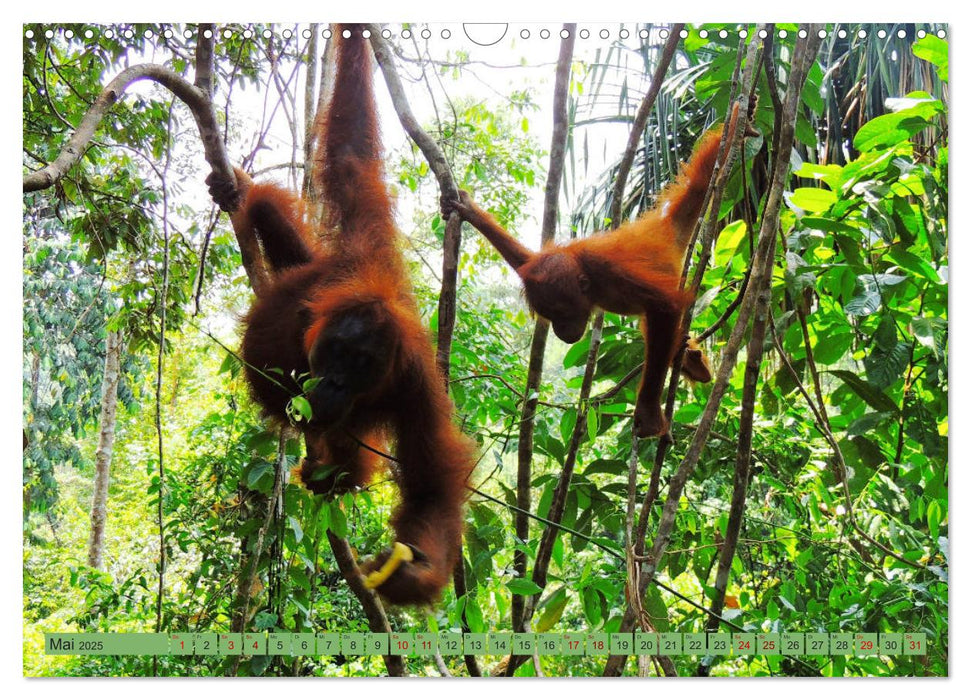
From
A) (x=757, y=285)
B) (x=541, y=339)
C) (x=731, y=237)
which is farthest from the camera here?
(x=541, y=339)

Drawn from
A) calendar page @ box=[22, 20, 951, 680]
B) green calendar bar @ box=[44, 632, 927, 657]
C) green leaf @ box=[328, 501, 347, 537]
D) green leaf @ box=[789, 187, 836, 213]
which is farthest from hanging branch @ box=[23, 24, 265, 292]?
green leaf @ box=[789, 187, 836, 213]

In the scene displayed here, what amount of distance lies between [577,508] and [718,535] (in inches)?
16.1

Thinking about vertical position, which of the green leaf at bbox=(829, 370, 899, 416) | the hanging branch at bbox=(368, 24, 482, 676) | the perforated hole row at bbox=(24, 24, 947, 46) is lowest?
the green leaf at bbox=(829, 370, 899, 416)

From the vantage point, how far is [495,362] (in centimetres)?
291

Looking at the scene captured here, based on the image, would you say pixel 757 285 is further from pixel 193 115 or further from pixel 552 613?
pixel 193 115

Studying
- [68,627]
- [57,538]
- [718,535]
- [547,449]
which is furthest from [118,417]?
[718,535]

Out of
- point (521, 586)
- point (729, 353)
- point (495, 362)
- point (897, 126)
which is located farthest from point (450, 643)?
point (897, 126)

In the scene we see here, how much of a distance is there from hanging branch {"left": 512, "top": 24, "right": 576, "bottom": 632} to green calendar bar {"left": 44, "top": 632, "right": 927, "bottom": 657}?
9.1 inches

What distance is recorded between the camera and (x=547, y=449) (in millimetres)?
2406

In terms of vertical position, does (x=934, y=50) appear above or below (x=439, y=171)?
above

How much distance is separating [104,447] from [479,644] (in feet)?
3.96

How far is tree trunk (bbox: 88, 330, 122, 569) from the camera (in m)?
2.27

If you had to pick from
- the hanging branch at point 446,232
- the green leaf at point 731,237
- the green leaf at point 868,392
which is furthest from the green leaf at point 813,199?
the hanging branch at point 446,232

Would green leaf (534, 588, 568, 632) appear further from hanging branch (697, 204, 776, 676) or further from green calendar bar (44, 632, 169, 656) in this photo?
green calendar bar (44, 632, 169, 656)
